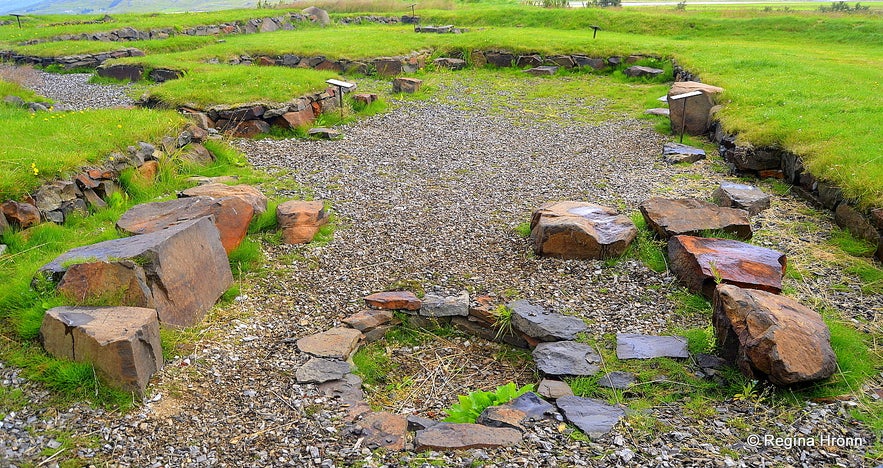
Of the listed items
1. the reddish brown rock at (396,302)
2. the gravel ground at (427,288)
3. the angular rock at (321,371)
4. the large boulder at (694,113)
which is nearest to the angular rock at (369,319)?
the reddish brown rock at (396,302)

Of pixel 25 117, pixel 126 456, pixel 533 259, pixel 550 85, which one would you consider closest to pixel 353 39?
pixel 550 85

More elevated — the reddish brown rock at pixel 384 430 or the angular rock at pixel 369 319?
the reddish brown rock at pixel 384 430

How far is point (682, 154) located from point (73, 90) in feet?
54.2

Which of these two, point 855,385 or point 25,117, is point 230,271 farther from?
point 25,117

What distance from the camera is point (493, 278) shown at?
7742mm

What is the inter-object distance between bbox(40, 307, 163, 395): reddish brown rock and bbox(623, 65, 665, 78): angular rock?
1961 cm

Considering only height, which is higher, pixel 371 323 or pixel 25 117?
pixel 25 117

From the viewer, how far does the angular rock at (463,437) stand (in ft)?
15.2

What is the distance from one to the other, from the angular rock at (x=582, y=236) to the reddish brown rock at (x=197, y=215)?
394cm

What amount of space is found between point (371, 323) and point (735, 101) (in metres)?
11.3

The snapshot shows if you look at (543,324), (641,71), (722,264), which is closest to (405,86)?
(641,71)

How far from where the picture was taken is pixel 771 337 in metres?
5.29

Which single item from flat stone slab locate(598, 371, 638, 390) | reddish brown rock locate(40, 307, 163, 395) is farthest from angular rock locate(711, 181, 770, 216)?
reddish brown rock locate(40, 307, 163, 395)

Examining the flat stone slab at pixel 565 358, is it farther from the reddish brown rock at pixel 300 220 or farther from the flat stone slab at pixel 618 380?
the reddish brown rock at pixel 300 220
